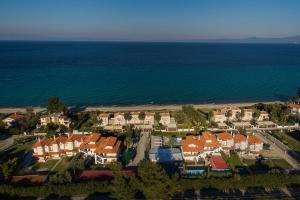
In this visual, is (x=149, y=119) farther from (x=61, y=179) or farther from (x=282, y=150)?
(x=61, y=179)

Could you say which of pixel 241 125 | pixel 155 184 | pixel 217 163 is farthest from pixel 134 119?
pixel 155 184

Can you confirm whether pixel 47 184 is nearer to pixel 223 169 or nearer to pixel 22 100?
pixel 223 169

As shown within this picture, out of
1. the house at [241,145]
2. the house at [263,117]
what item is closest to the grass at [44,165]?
the house at [241,145]

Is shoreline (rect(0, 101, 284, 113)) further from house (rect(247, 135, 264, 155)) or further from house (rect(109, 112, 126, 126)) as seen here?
house (rect(247, 135, 264, 155))

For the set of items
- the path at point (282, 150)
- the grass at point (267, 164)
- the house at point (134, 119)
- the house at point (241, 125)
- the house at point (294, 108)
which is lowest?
the grass at point (267, 164)

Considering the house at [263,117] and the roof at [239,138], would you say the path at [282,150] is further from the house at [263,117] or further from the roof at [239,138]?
the house at [263,117]

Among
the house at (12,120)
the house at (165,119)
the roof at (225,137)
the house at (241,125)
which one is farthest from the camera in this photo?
the house at (165,119)
